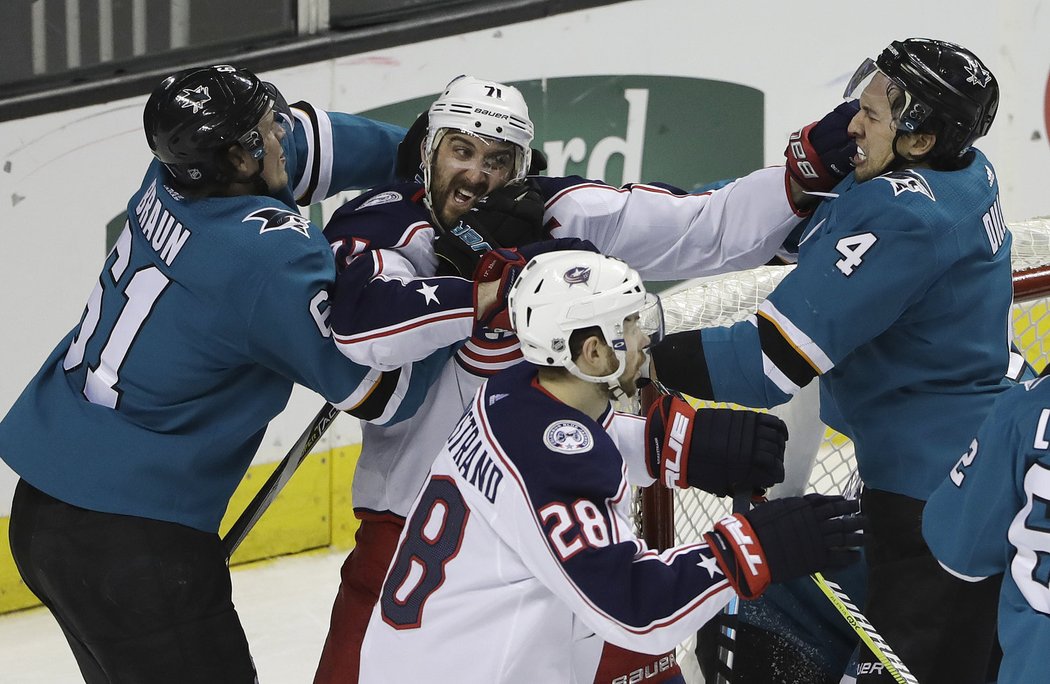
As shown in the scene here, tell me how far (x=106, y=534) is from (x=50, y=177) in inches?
63.2

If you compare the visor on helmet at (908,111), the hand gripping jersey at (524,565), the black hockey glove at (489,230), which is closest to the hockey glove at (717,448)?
the hand gripping jersey at (524,565)

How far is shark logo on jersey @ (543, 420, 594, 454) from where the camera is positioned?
6.33 ft

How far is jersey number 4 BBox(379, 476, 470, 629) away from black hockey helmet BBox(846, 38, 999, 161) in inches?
34.6

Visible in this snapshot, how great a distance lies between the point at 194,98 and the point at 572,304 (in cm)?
69

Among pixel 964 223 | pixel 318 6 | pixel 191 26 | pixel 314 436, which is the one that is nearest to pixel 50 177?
pixel 191 26

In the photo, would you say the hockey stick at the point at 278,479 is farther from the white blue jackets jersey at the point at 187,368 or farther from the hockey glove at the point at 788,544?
the hockey glove at the point at 788,544

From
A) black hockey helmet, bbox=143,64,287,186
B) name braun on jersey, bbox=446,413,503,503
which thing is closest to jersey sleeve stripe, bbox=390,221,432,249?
black hockey helmet, bbox=143,64,287,186

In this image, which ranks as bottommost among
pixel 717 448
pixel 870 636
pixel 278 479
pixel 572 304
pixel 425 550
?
pixel 278 479

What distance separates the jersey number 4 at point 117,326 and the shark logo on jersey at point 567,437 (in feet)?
2.42

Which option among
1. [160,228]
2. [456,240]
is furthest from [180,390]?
[456,240]

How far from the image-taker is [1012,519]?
1.82 metres

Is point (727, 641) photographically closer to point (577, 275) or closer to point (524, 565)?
point (524, 565)

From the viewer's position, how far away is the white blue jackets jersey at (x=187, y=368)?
230 cm

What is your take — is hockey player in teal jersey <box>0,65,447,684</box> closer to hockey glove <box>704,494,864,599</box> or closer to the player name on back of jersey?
the player name on back of jersey
